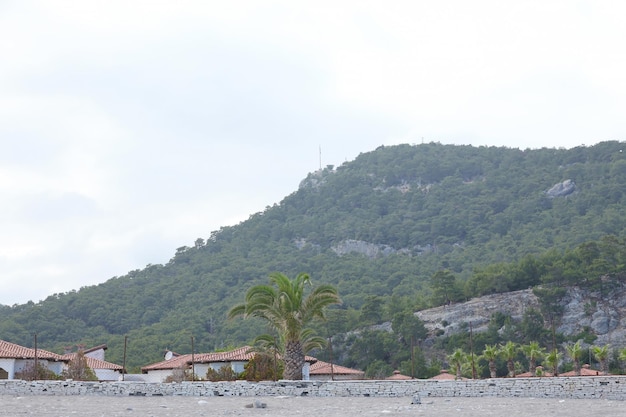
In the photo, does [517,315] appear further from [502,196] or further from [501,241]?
[502,196]

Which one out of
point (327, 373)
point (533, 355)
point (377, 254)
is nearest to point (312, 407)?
point (533, 355)

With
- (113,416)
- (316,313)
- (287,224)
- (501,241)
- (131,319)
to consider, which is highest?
(287,224)

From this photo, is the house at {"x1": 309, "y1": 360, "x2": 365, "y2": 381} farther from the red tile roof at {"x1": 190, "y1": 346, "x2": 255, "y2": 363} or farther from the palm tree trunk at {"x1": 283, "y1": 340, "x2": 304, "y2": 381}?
the palm tree trunk at {"x1": 283, "y1": 340, "x2": 304, "y2": 381}

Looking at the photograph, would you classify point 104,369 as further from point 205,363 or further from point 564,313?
point 564,313

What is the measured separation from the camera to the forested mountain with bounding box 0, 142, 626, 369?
102m

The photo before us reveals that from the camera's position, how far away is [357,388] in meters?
29.4

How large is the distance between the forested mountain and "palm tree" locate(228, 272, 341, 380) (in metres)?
53.5

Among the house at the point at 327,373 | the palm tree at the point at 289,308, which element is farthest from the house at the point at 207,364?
the palm tree at the point at 289,308

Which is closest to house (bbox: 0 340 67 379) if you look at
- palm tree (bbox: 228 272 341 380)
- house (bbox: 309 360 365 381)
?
house (bbox: 309 360 365 381)

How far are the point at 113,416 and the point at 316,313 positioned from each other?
14.8 m

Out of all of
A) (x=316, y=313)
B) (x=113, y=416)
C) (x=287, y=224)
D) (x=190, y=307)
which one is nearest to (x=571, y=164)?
(x=287, y=224)

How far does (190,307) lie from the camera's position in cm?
11869

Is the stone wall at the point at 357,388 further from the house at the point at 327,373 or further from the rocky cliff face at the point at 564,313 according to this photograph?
the rocky cliff face at the point at 564,313

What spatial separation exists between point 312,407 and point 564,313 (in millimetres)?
78462
